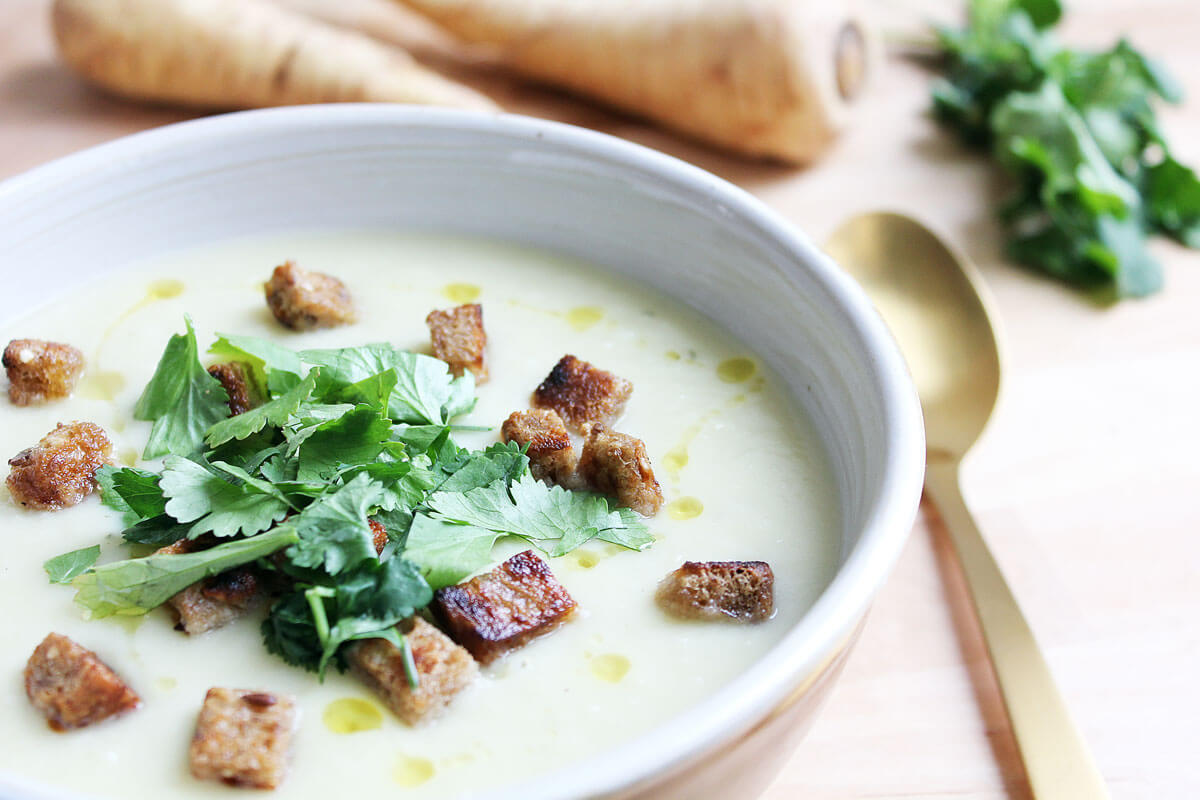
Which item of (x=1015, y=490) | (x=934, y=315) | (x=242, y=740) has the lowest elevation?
(x=1015, y=490)

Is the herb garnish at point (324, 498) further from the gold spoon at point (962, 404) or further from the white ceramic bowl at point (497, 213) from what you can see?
the gold spoon at point (962, 404)

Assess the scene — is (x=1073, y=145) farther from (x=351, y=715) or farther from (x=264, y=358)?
(x=351, y=715)

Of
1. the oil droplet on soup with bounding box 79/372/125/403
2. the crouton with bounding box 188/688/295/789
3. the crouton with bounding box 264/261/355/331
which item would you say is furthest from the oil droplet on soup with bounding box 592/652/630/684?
the oil droplet on soup with bounding box 79/372/125/403

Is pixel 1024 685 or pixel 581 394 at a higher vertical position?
pixel 581 394

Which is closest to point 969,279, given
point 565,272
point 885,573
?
point 565,272

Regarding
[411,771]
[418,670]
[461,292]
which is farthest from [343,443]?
[461,292]

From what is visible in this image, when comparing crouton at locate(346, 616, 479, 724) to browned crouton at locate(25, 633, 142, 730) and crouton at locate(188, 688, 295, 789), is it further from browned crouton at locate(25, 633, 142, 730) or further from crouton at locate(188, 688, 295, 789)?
browned crouton at locate(25, 633, 142, 730)
